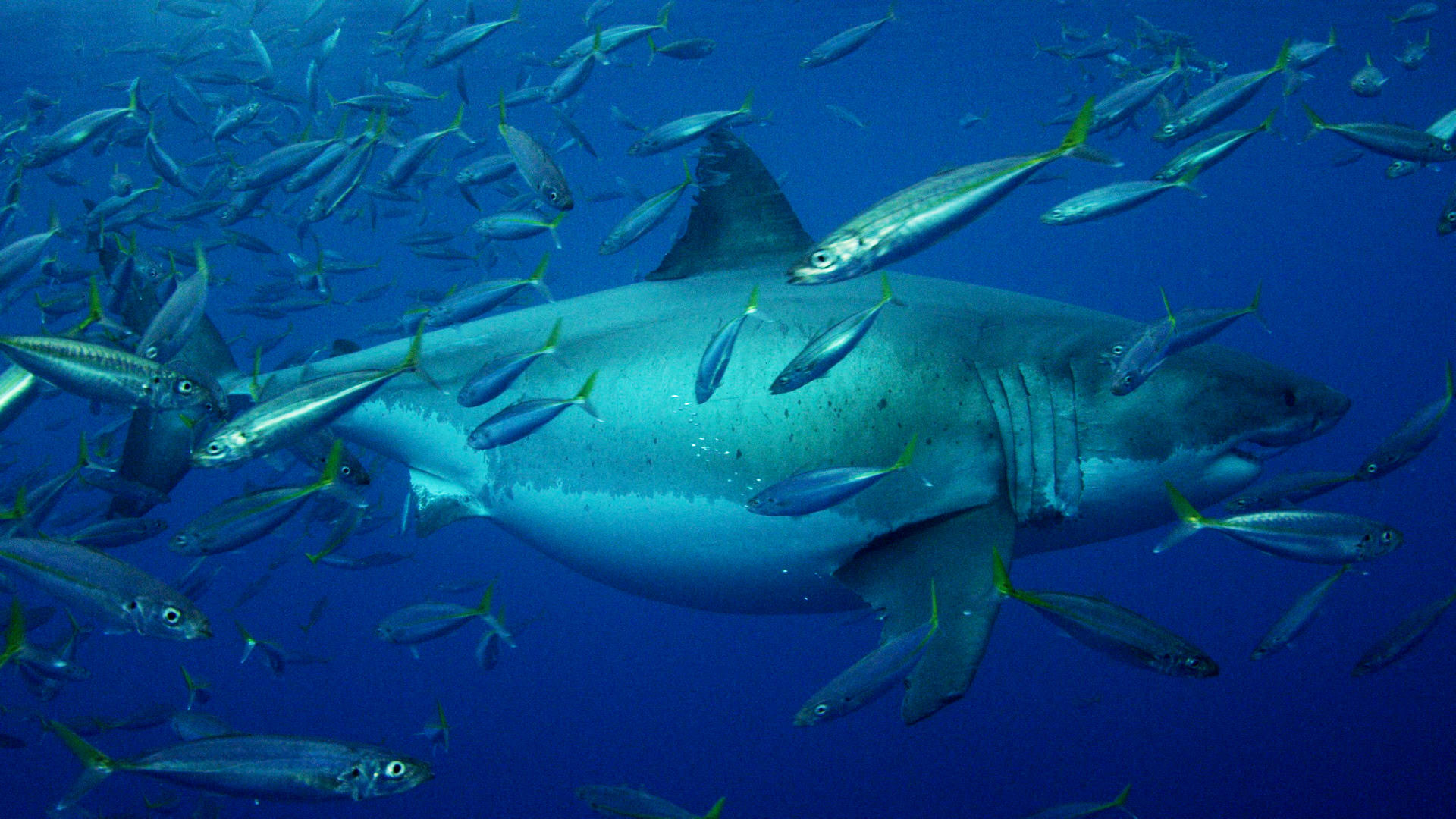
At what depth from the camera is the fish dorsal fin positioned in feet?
12.2

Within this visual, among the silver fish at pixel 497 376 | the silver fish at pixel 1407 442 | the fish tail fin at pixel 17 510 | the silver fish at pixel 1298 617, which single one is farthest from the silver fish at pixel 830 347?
the fish tail fin at pixel 17 510

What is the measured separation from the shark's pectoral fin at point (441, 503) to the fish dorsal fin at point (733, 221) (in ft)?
4.40

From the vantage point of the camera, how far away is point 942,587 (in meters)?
2.55

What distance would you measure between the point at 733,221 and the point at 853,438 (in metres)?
1.35

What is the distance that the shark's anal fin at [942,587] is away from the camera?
2.24 meters

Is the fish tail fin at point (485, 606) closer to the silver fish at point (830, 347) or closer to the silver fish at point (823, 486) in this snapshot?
the silver fish at point (823, 486)

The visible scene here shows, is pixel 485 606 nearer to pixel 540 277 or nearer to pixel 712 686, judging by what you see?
pixel 540 277

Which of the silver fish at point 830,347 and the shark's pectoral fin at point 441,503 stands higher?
the silver fish at point 830,347

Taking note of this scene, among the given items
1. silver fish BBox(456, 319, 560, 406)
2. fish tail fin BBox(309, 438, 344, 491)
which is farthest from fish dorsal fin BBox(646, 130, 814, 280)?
fish tail fin BBox(309, 438, 344, 491)

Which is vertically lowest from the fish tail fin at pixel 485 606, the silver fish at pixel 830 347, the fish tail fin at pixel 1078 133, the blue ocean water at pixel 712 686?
the blue ocean water at pixel 712 686

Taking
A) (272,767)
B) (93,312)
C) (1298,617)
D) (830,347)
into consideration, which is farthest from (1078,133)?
(93,312)

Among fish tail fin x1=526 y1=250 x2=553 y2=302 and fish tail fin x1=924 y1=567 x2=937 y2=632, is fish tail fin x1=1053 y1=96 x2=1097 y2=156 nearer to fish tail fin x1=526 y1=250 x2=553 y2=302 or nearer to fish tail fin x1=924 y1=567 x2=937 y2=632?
fish tail fin x1=924 y1=567 x2=937 y2=632

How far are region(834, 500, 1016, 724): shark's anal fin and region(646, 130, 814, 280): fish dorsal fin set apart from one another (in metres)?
1.51

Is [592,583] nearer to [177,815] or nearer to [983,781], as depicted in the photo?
[177,815]
